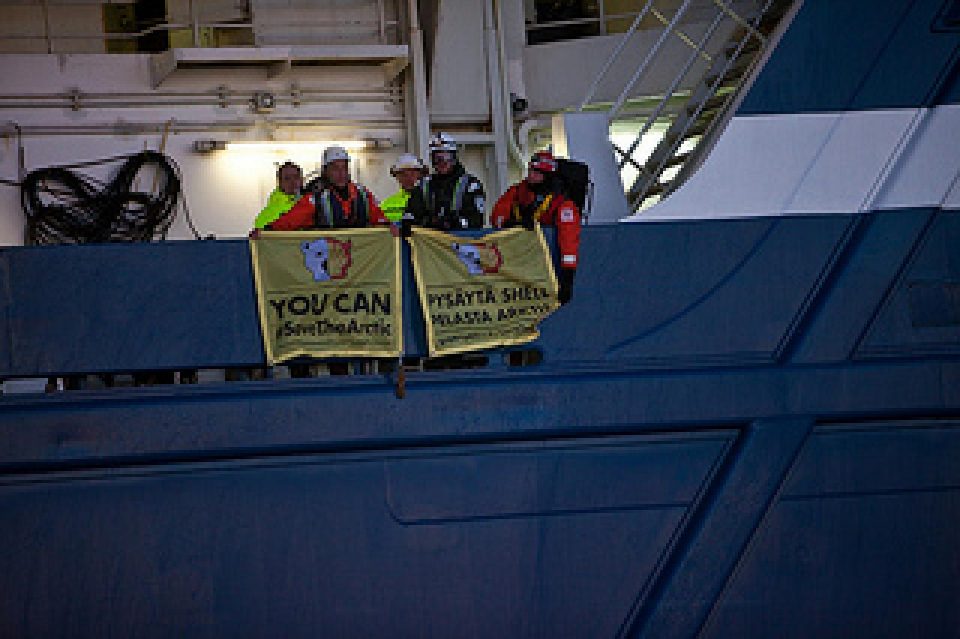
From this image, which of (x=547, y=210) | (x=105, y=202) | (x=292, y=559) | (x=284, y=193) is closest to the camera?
(x=292, y=559)

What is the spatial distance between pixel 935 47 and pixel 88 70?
561 cm

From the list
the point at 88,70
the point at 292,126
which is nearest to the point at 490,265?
the point at 292,126

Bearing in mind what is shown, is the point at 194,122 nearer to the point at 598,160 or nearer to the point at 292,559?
the point at 598,160

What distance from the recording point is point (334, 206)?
6.23 m

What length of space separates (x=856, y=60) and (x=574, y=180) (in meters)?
1.38

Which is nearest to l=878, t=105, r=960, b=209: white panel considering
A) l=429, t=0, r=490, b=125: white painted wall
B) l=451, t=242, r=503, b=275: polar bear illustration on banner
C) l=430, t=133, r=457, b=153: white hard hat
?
l=451, t=242, r=503, b=275: polar bear illustration on banner

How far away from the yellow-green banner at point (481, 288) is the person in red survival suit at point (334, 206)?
50cm

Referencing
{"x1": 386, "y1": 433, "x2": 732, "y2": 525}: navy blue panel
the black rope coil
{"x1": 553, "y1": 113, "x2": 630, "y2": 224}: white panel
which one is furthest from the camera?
the black rope coil

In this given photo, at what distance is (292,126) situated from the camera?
9.21m

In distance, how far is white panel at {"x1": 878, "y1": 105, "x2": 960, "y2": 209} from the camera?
5.96 meters

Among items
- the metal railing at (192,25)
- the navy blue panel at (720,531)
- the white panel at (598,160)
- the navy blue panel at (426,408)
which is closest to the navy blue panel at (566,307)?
the navy blue panel at (426,408)

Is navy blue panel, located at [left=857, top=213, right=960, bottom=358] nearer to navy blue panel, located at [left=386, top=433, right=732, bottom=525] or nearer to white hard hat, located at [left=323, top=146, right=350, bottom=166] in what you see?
navy blue panel, located at [left=386, top=433, right=732, bottom=525]

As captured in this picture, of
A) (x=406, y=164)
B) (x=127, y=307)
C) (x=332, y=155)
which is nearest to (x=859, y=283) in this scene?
(x=332, y=155)

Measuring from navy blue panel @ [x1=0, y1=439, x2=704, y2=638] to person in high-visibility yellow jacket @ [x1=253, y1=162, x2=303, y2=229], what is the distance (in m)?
2.85
